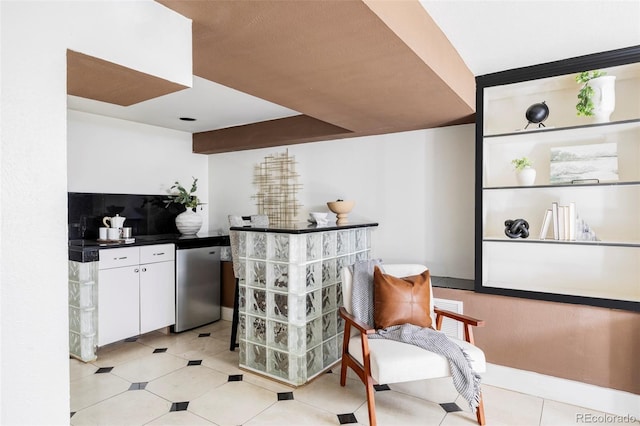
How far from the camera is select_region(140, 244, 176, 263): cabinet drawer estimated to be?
12.3 feet

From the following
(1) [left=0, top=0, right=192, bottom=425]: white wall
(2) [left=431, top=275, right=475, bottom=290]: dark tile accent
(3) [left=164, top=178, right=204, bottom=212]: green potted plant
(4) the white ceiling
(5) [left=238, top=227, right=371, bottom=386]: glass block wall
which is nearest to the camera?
(1) [left=0, top=0, right=192, bottom=425]: white wall

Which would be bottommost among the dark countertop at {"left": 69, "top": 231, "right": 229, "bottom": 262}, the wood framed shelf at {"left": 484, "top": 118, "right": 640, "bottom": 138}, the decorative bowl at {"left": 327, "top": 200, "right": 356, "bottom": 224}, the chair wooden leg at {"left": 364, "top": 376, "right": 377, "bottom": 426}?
the chair wooden leg at {"left": 364, "top": 376, "right": 377, "bottom": 426}

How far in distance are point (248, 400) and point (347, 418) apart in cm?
73

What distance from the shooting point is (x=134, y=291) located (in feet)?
12.1

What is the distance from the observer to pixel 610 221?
107 inches

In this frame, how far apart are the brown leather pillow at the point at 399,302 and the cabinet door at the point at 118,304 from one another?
2395 mm

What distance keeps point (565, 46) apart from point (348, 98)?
54.3 inches

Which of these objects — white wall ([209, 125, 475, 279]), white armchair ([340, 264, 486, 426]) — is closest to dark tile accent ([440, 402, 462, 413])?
white armchair ([340, 264, 486, 426])

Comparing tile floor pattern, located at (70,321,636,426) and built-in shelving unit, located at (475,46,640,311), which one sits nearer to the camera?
tile floor pattern, located at (70,321,636,426)

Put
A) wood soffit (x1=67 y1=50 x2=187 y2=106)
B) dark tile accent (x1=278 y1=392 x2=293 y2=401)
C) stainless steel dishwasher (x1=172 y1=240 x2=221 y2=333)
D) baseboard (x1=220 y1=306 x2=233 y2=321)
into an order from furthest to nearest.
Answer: baseboard (x1=220 y1=306 x2=233 y2=321) < stainless steel dishwasher (x1=172 y1=240 x2=221 y2=333) < dark tile accent (x1=278 y1=392 x2=293 y2=401) < wood soffit (x1=67 y1=50 x2=187 y2=106)

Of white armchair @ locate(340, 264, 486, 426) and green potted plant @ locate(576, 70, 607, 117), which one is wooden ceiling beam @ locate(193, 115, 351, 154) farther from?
white armchair @ locate(340, 264, 486, 426)

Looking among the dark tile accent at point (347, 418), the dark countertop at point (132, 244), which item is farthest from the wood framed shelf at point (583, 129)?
the dark countertop at point (132, 244)

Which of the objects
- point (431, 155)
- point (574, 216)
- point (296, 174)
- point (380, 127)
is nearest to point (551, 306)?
point (574, 216)

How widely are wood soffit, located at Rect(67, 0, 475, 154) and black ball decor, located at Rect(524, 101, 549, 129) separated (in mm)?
396
